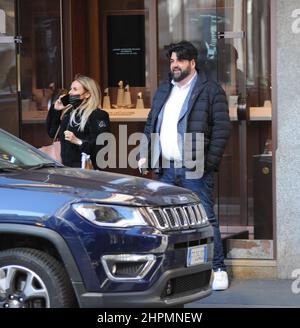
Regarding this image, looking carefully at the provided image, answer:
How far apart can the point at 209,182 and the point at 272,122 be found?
3.71 ft

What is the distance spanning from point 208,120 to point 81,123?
4.45 feet

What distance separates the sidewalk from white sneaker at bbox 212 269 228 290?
0.17 ft

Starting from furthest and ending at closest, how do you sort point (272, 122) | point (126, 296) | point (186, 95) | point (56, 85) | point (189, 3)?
point (56, 85) < point (189, 3) < point (272, 122) < point (186, 95) < point (126, 296)

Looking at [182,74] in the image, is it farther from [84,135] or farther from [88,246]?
[88,246]

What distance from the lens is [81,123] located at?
29.1ft

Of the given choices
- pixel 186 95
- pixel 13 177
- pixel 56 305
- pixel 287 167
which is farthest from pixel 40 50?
pixel 56 305

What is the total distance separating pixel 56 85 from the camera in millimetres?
10539

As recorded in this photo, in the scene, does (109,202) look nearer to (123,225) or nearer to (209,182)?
(123,225)

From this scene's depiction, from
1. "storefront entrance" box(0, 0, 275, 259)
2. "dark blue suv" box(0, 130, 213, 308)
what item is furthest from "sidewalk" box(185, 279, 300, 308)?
"dark blue suv" box(0, 130, 213, 308)

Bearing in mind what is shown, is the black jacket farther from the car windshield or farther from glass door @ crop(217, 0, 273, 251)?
the car windshield

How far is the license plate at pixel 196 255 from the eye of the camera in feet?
20.2

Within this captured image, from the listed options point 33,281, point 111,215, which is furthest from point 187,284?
point 33,281

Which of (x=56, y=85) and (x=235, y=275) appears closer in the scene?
(x=235, y=275)

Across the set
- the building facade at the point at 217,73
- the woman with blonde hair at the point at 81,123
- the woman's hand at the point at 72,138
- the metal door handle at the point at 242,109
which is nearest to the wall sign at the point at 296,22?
the building facade at the point at 217,73
